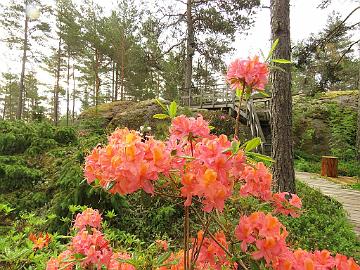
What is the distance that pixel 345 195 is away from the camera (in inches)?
269

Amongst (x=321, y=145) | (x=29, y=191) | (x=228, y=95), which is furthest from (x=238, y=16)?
(x=29, y=191)

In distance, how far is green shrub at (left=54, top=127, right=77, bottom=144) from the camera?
789 cm

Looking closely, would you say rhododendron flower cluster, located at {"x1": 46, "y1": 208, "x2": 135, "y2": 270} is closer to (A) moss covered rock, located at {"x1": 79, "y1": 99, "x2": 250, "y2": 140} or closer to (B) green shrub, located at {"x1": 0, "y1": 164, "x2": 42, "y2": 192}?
(B) green shrub, located at {"x1": 0, "y1": 164, "x2": 42, "y2": 192}

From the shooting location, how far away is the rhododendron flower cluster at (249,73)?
142cm

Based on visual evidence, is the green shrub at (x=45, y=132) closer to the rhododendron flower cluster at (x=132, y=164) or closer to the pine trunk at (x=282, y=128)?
the pine trunk at (x=282, y=128)

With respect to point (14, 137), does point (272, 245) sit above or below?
below

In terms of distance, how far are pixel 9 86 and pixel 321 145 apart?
3388 centimetres

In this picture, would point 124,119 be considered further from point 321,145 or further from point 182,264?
point 182,264

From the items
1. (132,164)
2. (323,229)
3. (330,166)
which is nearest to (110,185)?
(132,164)

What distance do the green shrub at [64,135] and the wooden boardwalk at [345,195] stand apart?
260 inches

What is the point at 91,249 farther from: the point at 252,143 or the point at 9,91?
the point at 9,91

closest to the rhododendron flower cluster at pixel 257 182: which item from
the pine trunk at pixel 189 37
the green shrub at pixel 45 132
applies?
the green shrub at pixel 45 132

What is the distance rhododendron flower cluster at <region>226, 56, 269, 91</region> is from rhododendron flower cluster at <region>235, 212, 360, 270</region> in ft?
2.15

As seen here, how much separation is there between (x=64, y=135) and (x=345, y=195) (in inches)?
290
